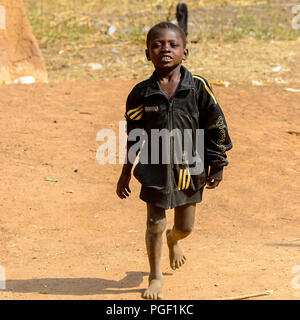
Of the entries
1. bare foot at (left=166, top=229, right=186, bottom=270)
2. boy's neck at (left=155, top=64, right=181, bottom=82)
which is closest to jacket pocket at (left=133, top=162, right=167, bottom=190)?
boy's neck at (left=155, top=64, right=181, bottom=82)

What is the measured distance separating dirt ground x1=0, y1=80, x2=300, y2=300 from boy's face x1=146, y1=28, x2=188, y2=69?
50.8 inches

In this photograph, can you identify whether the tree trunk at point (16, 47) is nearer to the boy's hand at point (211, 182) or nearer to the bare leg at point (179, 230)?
the bare leg at point (179, 230)

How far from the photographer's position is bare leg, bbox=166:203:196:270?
11.5 ft

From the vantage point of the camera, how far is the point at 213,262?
13.3ft

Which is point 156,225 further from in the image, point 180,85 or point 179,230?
point 180,85

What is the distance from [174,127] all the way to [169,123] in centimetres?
4

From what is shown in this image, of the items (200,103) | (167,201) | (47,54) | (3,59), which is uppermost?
(200,103)

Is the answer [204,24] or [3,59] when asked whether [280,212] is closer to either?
[3,59]

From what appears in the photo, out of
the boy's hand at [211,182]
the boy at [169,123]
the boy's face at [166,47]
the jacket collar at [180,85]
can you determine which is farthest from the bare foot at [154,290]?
the boy's face at [166,47]

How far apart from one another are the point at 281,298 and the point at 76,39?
9.78m

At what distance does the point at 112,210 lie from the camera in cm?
523

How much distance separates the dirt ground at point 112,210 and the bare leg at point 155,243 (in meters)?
0.11

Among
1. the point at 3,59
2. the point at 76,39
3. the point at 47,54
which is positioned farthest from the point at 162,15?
the point at 3,59

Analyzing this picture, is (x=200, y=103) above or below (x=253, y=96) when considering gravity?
above
